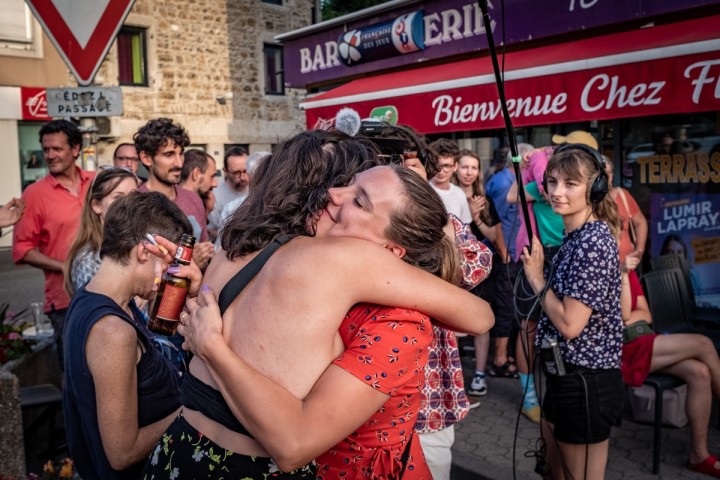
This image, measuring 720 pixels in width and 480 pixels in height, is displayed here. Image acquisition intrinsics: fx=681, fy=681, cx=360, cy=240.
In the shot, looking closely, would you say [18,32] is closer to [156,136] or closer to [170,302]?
[156,136]

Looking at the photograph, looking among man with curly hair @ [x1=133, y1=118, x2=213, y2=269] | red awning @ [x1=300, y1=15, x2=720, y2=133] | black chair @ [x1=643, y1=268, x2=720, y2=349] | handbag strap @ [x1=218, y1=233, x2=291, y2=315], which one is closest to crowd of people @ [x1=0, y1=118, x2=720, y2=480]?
handbag strap @ [x1=218, y1=233, x2=291, y2=315]

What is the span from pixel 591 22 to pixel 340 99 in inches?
126

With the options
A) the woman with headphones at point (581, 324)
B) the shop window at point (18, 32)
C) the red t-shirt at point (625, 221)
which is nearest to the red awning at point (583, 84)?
the red t-shirt at point (625, 221)

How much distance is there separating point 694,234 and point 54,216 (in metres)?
5.43

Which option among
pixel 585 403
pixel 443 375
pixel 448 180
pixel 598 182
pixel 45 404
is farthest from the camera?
pixel 448 180

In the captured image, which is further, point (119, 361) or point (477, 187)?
point (477, 187)

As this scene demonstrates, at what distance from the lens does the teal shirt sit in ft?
16.8

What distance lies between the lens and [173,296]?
2.09 metres

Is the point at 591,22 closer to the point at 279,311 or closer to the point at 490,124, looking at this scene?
the point at 490,124

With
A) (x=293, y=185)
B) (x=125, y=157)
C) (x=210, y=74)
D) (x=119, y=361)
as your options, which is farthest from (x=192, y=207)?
(x=210, y=74)

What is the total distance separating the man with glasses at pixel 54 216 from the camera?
4848 mm

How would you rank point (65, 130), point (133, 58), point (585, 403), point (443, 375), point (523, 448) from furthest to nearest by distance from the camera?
point (133, 58) → point (65, 130) → point (523, 448) → point (585, 403) → point (443, 375)

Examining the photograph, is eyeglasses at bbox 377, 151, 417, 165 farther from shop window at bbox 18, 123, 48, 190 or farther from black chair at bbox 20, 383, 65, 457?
shop window at bbox 18, 123, 48, 190

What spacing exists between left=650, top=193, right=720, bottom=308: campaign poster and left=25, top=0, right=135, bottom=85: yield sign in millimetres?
4977
